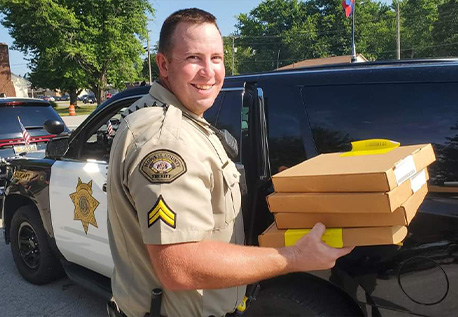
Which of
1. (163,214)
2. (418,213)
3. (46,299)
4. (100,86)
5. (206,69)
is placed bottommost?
(46,299)

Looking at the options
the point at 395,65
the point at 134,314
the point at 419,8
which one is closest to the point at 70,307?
the point at 134,314

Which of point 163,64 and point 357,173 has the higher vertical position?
point 163,64

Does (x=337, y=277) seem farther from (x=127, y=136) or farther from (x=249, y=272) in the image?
(x=127, y=136)

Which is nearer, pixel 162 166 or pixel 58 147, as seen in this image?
pixel 162 166

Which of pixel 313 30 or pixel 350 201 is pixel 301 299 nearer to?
pixel 350 201

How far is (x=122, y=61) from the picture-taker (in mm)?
33344

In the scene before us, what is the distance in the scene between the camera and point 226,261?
1058mm

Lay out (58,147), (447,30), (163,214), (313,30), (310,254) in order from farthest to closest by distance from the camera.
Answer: (313,30) < (447,30) < (58,147) < (310,254) < (163,214)

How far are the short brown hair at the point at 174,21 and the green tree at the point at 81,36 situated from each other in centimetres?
3187

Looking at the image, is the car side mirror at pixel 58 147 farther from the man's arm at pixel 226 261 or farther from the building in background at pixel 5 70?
the building in background at pixel 5 70

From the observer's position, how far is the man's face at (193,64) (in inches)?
47.8

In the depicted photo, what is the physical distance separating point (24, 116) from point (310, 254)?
6443mm

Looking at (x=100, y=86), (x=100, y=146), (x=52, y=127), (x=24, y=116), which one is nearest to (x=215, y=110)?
(x=100, y=146)

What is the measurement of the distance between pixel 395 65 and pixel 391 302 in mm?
1087
